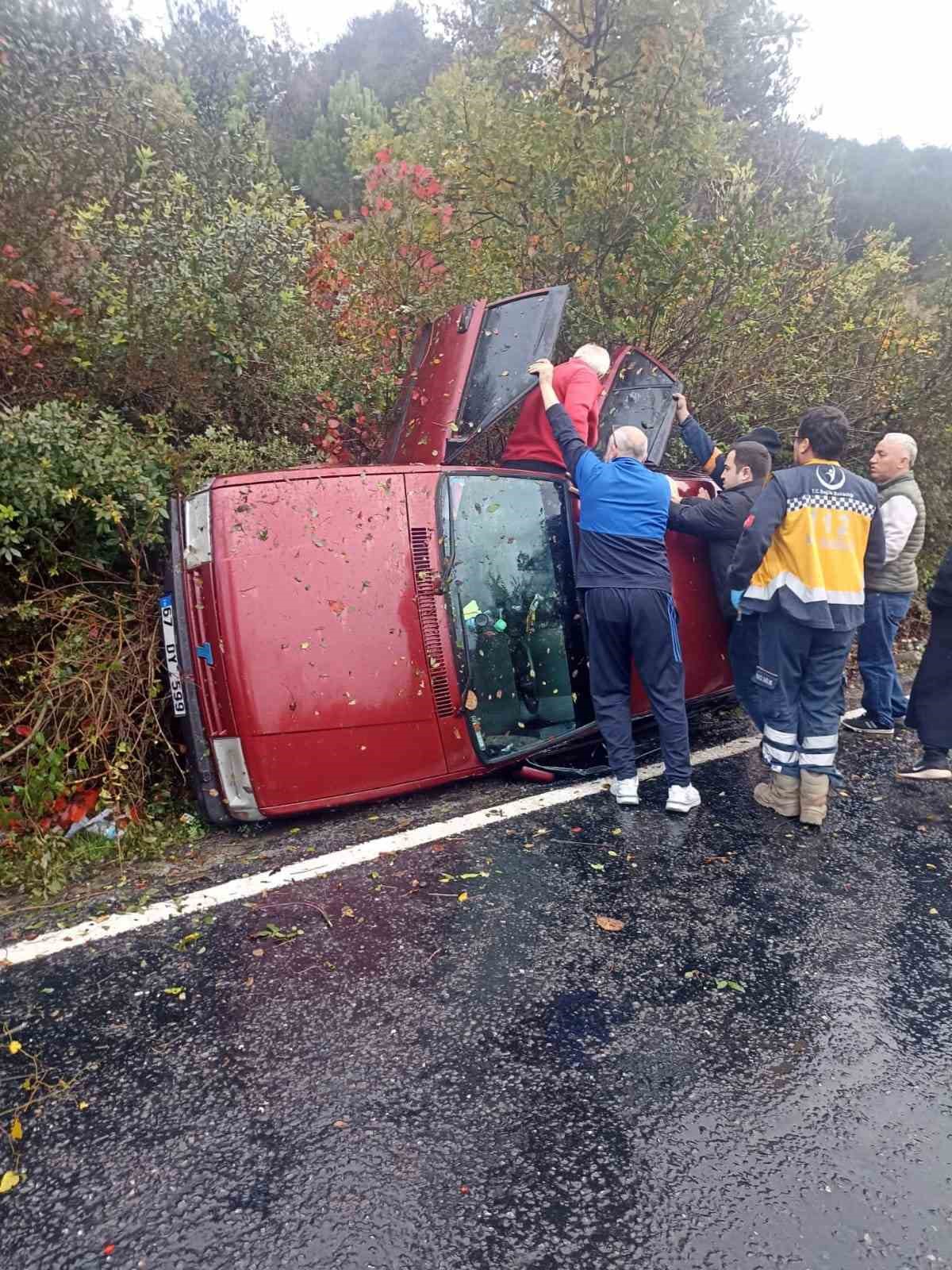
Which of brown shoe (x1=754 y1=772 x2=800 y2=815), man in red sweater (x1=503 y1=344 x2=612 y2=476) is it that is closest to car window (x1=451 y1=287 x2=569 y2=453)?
man in red sweater (x1=503 y1=344 x2=612 y2=476)

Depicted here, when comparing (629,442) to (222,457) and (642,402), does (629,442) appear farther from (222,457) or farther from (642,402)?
(222,457)

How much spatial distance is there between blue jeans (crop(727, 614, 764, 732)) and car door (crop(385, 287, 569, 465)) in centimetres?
192

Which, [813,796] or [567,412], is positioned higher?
[567,412]

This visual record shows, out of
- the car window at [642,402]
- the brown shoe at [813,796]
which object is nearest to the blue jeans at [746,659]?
the brown shoe at [813,796]

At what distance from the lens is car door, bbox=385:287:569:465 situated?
13.1ft

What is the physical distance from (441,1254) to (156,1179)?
698 millimetres

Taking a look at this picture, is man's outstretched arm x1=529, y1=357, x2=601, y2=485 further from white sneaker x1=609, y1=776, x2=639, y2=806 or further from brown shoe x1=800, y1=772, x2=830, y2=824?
brown shoe x1=800, y1=772, x2=830, y2=824

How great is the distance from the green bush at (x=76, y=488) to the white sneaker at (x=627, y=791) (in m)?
2.64

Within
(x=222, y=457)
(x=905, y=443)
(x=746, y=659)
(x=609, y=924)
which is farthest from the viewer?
(x=905, y=443)

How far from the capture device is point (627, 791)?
151 inches

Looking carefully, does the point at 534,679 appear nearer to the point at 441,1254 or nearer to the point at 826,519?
the point at 826,519

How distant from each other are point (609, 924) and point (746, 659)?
235 cm

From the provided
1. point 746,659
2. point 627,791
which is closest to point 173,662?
point 627,791

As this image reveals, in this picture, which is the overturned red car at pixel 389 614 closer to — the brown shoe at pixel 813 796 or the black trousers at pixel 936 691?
the brown shoe at pixel 813 796
